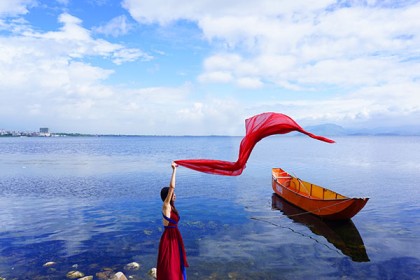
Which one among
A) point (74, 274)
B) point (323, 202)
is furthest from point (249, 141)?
point (323, 202)

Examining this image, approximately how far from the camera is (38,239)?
16.3 meters

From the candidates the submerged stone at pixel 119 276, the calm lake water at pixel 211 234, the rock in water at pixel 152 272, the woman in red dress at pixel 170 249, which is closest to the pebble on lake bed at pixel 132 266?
the calm lake water at pixel 211 234

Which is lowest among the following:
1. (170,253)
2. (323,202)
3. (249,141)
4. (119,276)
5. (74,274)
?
(74,274)

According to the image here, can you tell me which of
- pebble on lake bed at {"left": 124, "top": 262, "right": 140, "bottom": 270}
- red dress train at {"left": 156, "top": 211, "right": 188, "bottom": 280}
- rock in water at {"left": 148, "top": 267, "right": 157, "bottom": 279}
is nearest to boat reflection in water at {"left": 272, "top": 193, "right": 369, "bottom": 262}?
rock in water at {"left": 148, "top": 267, "right": 157, "bottom": 279}

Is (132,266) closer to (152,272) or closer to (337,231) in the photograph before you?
(152,272)

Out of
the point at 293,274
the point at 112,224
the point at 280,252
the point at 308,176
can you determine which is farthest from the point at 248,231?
the point at 308,176

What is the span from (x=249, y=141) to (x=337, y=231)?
43.8 feet

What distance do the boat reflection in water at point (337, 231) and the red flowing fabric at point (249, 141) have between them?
9.72m

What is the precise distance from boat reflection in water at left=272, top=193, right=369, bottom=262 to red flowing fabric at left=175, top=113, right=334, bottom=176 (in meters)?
9.72

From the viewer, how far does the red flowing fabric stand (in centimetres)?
741

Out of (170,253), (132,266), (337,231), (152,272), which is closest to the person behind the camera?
(170,253)

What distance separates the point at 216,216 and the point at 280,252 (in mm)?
6748

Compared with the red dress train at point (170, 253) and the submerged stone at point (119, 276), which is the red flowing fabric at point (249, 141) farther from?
the submerged stone at point (119, 276)

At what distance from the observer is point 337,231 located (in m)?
18.3
